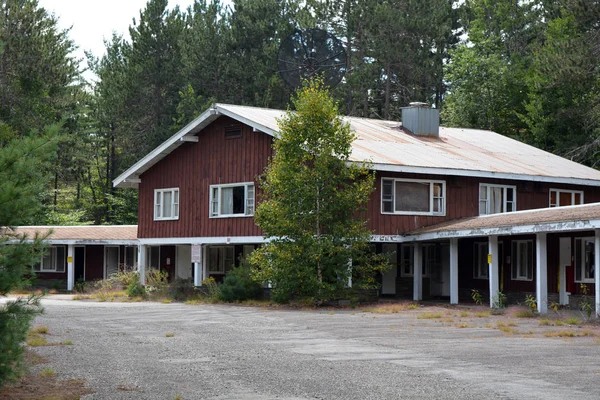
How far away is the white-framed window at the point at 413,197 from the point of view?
32625 millimetres

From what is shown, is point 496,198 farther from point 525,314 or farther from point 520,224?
point 525,314

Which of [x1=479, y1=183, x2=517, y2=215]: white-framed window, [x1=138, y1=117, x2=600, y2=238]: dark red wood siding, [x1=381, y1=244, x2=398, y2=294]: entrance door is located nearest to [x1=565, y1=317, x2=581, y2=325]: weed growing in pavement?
[x1=138, y1=117, x2=600, y2=238]: dark red wood siding

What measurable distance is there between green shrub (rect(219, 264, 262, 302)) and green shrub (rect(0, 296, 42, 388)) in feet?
65.9

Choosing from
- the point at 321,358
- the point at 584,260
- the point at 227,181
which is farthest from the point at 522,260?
the point at 321,358

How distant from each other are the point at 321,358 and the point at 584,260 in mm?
14964

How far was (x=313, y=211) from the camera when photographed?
2919 cm

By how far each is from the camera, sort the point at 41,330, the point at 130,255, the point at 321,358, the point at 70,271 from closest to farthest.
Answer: the point at 321,358
the point at 41,330
the point at 70,271
the point at 130,255

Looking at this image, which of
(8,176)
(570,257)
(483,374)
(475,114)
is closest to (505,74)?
(475,114)

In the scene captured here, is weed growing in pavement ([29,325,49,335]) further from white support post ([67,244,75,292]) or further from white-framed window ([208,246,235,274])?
white support post ([67,244,75,292])

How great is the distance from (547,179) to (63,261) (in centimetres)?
2438

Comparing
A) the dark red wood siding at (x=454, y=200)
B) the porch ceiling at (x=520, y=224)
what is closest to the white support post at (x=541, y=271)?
the porch ceiling at (x=520, y=224)

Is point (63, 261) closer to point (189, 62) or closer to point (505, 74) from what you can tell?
point (189, 62)

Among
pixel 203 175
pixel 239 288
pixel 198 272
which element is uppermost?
pixel 203 175

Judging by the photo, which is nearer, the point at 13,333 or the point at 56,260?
the point at 13,333
